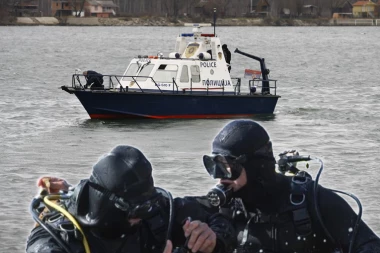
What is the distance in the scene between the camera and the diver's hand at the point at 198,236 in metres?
3.91

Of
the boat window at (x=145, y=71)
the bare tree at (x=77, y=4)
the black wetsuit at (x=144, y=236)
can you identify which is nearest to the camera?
the black wetsuit at (x=144, y=236)

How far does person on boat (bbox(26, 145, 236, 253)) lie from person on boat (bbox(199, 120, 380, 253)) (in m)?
0.50

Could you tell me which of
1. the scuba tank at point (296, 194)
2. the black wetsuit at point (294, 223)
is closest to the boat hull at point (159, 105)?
the scuba tank at point (296, 194)

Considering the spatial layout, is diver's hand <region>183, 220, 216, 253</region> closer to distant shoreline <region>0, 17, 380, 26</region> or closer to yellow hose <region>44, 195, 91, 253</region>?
yellow hose <region>44, 195, 91, 253</region>

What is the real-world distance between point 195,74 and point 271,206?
21.9 meters

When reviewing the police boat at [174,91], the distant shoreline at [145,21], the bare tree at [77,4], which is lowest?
the distant shoreline at [145,21]

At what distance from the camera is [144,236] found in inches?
164

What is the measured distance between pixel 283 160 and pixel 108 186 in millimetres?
1480

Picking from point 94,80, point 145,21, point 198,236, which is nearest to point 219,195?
point 198,236

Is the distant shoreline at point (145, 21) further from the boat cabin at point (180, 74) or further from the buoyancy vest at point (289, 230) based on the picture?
the buoyancy vest at point (289, 230)

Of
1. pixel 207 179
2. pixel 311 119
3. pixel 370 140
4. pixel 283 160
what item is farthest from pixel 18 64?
pixel 283 160

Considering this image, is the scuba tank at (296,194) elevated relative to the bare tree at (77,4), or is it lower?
elevated

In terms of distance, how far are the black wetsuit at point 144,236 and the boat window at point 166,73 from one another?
71.2 ft

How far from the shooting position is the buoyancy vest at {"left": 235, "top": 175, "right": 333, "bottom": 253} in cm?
459
